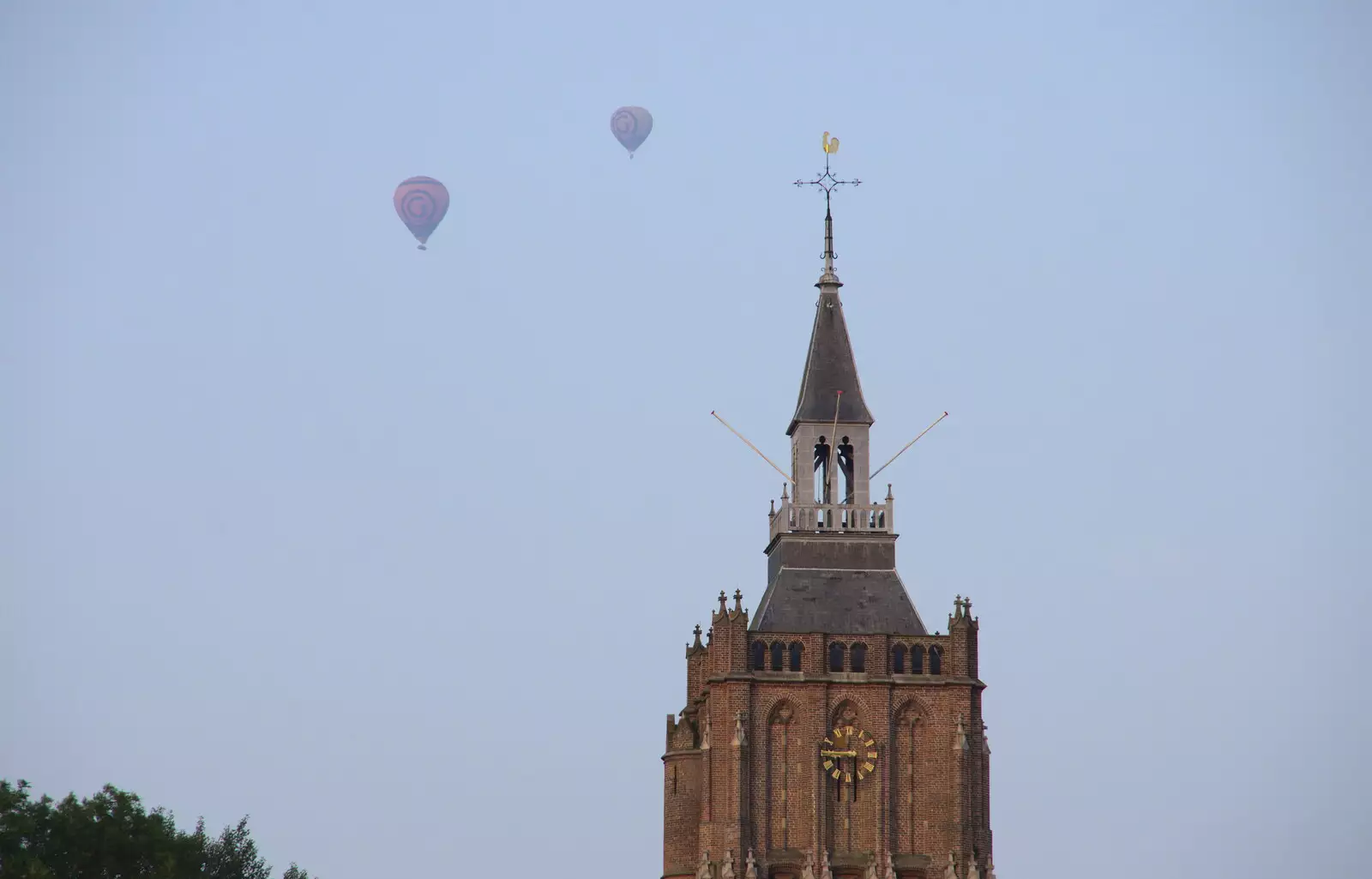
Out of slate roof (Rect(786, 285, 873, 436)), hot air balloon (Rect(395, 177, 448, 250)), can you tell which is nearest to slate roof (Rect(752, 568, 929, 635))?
slate roof (Rect(786, 285, 873, 436))

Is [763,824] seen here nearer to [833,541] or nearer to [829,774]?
[829,774]

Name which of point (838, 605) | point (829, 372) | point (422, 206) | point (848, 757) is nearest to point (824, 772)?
point (848, 757)

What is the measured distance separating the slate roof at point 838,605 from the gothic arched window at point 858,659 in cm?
73

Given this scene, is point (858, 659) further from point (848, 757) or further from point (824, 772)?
point (824, 772)

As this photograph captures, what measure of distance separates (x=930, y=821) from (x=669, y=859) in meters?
11.9

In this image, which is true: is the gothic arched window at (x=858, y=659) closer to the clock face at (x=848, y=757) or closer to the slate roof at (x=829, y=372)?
the clock face at (x=848, y=757)

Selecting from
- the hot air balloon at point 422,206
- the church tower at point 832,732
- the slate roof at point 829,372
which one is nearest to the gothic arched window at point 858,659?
the church tower at point 832,732

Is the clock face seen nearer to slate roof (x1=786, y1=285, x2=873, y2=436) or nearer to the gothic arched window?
the gothic arched window

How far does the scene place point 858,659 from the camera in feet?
401

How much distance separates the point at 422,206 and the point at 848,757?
130ft

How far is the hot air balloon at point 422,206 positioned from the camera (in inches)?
5655

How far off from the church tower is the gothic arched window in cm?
5

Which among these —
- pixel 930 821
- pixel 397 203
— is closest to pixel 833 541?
pixel 930 821

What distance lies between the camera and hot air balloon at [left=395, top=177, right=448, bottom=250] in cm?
14362
